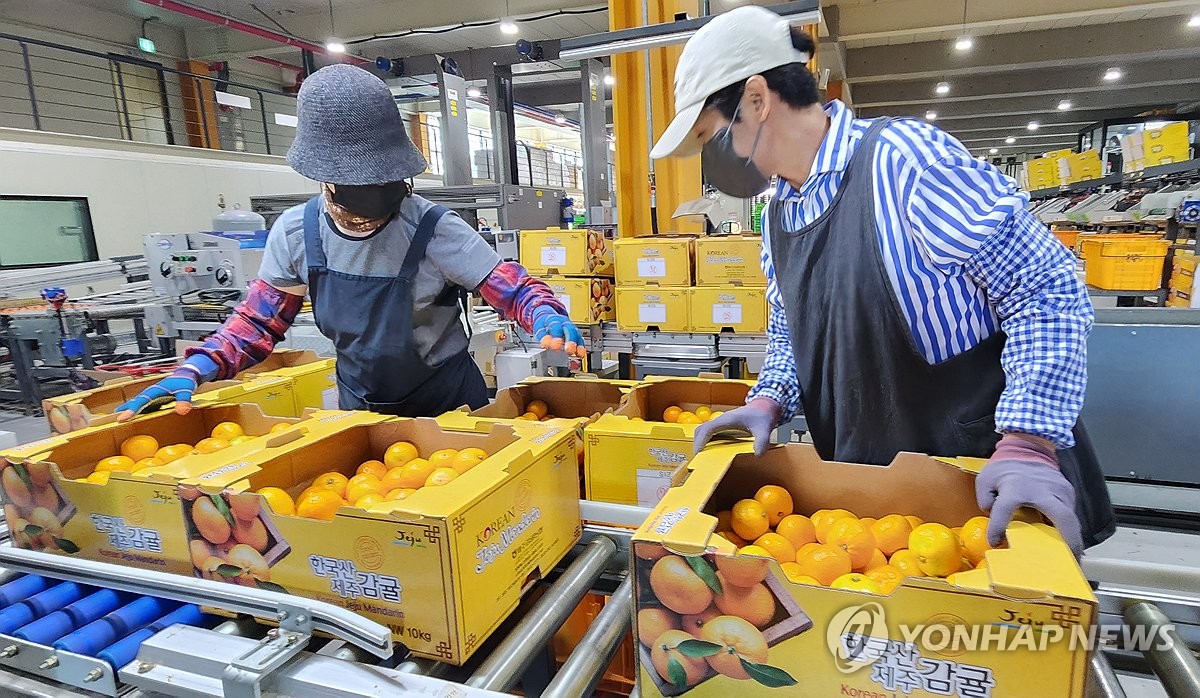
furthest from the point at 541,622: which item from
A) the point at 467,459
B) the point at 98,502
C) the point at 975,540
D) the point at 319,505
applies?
the point at 98,502

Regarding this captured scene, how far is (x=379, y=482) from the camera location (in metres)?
1.42

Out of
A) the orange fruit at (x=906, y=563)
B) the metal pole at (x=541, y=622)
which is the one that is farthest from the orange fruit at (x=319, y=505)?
the orange fruit at (x=906, y=563)

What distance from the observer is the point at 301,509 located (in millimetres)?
1281

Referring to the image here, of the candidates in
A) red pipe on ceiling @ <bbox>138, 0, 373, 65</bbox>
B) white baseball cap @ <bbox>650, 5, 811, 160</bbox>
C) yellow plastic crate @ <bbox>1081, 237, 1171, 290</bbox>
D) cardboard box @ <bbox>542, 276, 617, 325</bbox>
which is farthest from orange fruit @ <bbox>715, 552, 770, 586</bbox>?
red pipe on ceiling @ <bbox>138, 0, 373, 65</bbox>

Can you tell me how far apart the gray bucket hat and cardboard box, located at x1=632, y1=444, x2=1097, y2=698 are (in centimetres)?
126

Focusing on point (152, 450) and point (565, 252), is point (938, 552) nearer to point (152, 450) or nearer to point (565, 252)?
point (152, 450)

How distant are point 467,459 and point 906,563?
81 cm

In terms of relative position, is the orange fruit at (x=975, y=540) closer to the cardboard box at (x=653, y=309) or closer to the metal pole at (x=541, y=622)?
the metal pole at (x=541, y=622)

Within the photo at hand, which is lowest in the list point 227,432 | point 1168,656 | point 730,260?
point 1168,656

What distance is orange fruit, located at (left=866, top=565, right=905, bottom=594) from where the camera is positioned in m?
1.00

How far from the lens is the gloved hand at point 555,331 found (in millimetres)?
1930

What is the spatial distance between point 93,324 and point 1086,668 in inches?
338

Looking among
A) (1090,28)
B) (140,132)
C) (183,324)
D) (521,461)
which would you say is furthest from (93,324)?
(1090,28)

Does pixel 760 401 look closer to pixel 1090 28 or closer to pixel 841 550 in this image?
pixel 841 550
